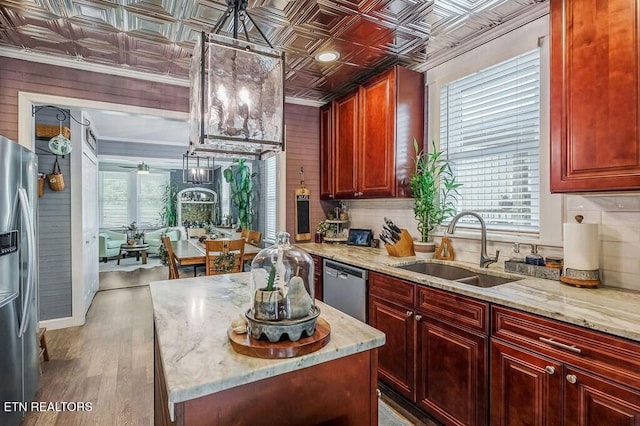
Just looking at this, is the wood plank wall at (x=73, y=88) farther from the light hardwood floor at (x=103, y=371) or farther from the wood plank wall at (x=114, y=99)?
the light hardwood floor at (x=103, y=371)

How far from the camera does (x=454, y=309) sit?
6.38 feet

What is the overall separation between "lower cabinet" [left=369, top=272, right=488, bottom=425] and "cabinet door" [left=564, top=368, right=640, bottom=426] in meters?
0.39

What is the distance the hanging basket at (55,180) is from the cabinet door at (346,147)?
3045 mm

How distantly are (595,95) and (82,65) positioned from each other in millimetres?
3844

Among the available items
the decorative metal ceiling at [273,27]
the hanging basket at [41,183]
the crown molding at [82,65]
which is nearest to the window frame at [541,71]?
the decorative metal ceiling at [273,27]

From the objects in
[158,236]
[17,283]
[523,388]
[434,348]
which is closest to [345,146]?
[434,348]

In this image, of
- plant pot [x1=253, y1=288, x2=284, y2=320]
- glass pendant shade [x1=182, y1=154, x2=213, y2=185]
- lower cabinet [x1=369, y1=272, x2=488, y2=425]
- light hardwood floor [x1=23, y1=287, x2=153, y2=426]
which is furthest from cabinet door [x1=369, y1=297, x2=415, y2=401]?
glass pendant shade [x1=182, y1=154, x2=213, y2=185]

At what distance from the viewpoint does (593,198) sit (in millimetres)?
2000

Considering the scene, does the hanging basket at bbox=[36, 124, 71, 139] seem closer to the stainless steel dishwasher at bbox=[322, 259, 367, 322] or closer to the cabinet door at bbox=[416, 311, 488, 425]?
the stainless steel dishwasher at bbox=[322, 259, 367, 322]

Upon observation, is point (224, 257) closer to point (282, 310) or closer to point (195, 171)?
point (282, 310)

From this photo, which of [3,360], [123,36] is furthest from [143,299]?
[123,36]

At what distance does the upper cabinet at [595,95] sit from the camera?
5.13 ft

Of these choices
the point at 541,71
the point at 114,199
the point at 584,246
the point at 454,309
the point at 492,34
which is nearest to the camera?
the point at 584,246

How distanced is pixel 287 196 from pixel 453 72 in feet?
7.02
